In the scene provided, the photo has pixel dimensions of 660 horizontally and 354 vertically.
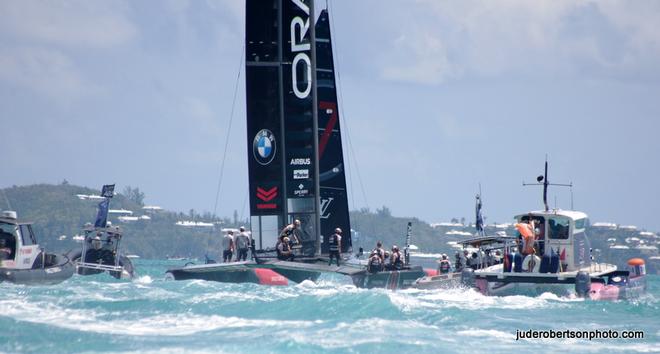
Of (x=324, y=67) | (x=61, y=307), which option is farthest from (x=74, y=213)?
(x=61, y=307)

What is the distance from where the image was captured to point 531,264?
3219 cm

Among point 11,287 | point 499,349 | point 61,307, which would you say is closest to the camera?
point 499,349

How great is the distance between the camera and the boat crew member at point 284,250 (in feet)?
113

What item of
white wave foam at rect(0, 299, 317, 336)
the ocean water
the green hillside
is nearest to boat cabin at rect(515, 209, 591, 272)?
the ocean water

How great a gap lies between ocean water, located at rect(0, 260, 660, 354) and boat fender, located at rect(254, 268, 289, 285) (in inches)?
22.5

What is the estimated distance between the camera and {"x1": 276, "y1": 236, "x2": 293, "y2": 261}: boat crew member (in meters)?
34.5

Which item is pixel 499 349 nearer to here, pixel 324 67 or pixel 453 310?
pixel 453 310

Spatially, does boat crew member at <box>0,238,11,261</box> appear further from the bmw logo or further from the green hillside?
the green hillside

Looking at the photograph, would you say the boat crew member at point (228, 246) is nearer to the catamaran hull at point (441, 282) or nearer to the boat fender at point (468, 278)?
the catamaran hull at point (441, 282)

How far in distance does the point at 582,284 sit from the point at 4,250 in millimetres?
15831

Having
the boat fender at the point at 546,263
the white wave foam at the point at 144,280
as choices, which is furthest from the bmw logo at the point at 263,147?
the boat fender at the point at 546,263

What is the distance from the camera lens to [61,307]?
25.0m

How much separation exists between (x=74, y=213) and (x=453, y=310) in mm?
164118

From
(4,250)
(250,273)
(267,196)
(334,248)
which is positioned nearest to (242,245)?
(267,196)
